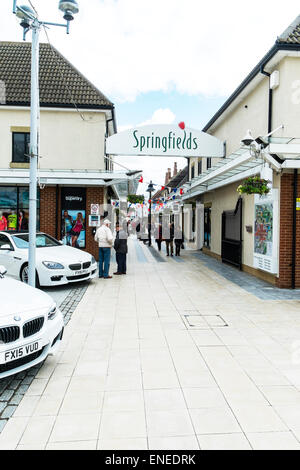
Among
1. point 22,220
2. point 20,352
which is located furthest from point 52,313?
point 22,220

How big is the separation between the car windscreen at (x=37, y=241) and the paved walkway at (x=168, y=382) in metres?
3.10

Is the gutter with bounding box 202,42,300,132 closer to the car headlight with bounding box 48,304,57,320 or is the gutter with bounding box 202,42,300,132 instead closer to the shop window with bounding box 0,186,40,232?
the car headlight with bounding box 48,304,57,320

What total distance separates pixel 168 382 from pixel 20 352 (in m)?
1.61

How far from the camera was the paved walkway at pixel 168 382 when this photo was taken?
9.82 feet

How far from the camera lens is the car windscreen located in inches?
385

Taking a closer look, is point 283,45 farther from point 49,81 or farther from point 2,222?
point 2,222

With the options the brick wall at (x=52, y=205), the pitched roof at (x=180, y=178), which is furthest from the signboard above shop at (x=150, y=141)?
the pitched roof at (x=180, y=178)

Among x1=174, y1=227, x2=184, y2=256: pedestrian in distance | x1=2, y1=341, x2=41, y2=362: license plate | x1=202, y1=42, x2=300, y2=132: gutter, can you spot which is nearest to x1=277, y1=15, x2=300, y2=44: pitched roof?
x1=202, y1=42, x2=300, y2=132: gutter

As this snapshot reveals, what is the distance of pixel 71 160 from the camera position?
14133mm

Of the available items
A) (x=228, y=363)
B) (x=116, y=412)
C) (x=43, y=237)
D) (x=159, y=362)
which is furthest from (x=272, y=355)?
(x=43, y=237)

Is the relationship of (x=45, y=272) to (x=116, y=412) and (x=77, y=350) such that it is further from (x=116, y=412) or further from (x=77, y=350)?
(x=116, y=412)

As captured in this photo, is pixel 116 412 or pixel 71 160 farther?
pixel 71 160

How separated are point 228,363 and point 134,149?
26.4 feet

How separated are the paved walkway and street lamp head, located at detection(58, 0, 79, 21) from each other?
17.4 ft
